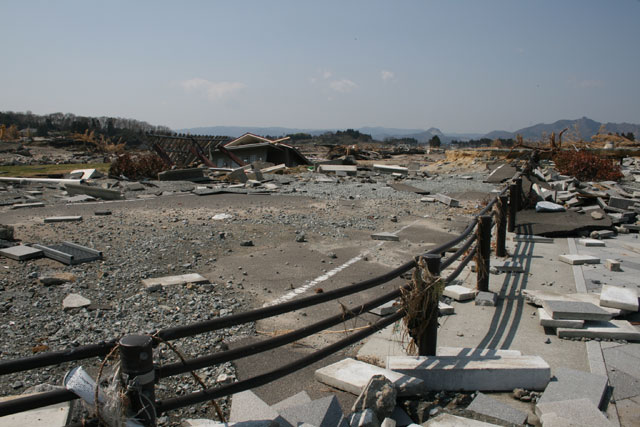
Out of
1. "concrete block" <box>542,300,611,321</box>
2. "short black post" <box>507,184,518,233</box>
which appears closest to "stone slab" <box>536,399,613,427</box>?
"concrete block" <box>542,300,611,321</box>

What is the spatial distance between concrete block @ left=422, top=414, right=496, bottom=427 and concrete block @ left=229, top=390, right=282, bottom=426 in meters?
0.99

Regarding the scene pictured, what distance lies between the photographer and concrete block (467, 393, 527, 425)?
10.6 feet

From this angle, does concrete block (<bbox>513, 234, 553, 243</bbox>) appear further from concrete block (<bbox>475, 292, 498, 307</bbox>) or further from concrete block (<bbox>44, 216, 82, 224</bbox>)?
concrete block (<bbox>44, 216, 82, 224</bbox>)

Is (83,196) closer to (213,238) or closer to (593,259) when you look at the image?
(213,238)

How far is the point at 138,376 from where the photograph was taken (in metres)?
2.09

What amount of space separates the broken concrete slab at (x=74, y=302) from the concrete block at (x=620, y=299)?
225 inches

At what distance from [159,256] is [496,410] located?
6.19 meters

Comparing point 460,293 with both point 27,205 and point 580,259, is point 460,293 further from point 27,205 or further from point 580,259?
point 27,205

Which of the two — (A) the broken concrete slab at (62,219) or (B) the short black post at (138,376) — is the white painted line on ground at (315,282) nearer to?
(B) the short black post at (138,376)

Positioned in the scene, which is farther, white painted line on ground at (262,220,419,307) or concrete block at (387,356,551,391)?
white painted line on ground at (262,220,419,307)

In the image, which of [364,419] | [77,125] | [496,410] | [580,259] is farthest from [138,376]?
[77,125]

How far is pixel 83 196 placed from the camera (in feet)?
51.5

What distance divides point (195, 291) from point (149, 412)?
14.4 ft

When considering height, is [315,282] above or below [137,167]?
below
